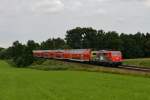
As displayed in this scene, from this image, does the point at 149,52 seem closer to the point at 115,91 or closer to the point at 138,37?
the point at 138,37

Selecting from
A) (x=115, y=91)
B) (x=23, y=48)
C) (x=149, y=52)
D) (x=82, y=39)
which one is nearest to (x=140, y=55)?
Result: (x=149, y=52)

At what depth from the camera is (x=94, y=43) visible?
121m

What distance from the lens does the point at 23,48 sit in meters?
127

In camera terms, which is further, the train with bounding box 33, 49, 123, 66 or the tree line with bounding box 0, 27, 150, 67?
the tree line with bounding box 0, 27, 150, 67

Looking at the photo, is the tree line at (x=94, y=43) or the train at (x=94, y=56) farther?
the tree line at (x=94, y=43)

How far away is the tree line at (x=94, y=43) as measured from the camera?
107125mm

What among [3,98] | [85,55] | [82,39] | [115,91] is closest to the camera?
[3,98]

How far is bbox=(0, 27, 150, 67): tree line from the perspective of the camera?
107m

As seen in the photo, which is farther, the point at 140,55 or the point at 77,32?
the point at 77,32

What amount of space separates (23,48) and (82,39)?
18.8 metres

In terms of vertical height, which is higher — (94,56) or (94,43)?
(94,43)

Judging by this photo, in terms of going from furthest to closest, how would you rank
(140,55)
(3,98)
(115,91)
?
1. (140,55)
2. (115,91)
3. (3,98)

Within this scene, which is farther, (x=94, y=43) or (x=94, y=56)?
(x=94, y=43)

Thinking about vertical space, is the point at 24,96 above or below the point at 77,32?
below
